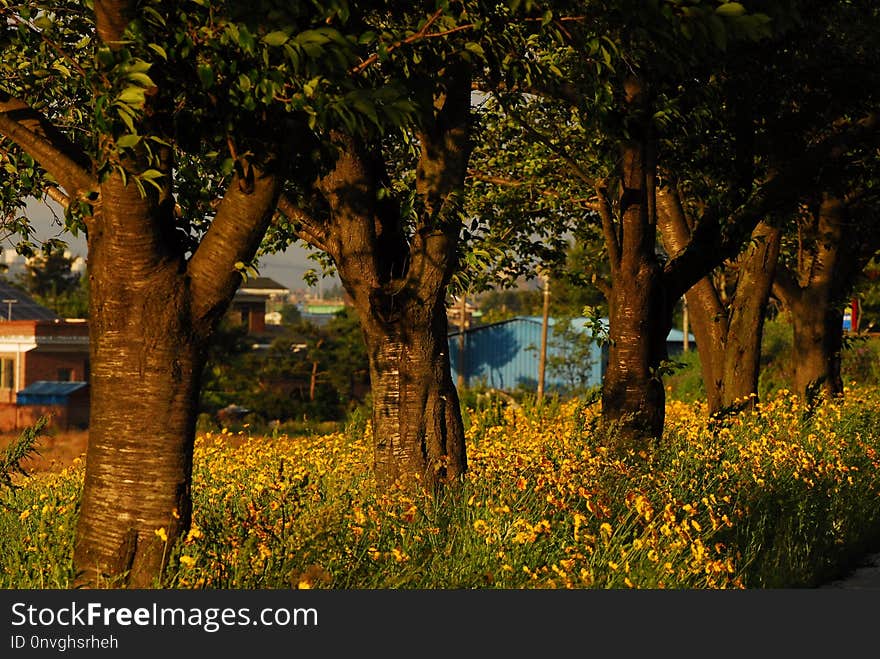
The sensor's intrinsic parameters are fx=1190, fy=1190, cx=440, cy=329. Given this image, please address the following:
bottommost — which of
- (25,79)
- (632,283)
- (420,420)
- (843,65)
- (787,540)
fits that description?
(787,540)

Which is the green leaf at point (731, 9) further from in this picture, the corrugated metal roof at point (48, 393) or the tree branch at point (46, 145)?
the corrugated metal roof at point (48, 393)

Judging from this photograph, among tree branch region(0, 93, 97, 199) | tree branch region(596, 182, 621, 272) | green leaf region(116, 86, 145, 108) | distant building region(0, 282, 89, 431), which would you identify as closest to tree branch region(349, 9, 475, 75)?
green leaf region(116, 86, 145, 108)

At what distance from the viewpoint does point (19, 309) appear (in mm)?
60562

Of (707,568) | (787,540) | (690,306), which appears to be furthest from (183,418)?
(690,306)

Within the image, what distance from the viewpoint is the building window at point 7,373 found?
173 ft

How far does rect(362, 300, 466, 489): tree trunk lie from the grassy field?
0.35 meters

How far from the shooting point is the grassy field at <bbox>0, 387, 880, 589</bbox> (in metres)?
7.38

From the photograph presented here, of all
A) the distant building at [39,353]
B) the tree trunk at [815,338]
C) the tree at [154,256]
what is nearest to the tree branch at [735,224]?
the tree trunk at [815,338]

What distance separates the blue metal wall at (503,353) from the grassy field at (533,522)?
158 ft

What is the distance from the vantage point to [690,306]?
2011cm

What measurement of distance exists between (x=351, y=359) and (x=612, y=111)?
120 feet

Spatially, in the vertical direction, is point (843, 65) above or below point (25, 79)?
above

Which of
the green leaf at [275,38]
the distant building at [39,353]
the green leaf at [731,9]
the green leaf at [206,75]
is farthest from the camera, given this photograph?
the distant building at [39,353]

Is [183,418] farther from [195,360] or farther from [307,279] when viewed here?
[307,279]
